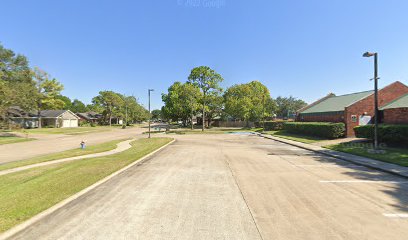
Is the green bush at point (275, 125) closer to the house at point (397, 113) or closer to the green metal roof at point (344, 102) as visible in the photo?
the green metal roof at point (344, 102)

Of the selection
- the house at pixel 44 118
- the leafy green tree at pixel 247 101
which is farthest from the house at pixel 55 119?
the leafy green tree at pixel 247 101

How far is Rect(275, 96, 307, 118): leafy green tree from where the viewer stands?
11838 cm

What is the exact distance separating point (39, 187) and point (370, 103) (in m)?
32.2

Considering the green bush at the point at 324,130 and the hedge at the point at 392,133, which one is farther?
the green bush at the point at 324,130

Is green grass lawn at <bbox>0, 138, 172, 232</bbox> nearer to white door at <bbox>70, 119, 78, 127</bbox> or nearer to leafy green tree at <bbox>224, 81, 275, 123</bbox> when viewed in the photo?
leafy green tree at <bbox>224, 81, 275, 123</bbox>

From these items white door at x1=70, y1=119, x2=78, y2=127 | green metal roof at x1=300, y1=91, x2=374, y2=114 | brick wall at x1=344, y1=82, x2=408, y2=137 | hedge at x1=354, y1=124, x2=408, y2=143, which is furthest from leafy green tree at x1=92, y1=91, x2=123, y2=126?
hedge at x1=354, y1=124, x2=408, y2=143

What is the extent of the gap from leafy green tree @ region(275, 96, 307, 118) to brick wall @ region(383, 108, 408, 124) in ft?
307

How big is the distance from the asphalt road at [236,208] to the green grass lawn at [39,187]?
61 centimetres

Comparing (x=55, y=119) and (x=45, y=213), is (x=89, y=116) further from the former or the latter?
(x=45, y=213)

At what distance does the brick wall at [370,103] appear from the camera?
26562mm

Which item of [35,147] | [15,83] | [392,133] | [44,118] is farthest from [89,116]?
[392,133]

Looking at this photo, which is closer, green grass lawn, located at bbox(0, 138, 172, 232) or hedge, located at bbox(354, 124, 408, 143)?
green grass lawn, located at bbox(0, 138, 172, 232)

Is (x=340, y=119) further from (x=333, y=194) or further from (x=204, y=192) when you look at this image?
(x=204, y=192)

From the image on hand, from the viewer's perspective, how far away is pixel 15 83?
141ft
